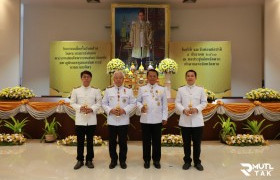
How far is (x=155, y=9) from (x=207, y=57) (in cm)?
232

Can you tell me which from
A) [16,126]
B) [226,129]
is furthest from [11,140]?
[226,129]

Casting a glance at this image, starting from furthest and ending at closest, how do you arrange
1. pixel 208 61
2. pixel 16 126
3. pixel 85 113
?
pixel 208 61
pixel 16 126
pixel 85 113

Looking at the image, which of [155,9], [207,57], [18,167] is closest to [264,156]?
[18,167]

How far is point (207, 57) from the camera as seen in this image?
32.6 ft

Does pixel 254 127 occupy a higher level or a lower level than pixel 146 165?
higher

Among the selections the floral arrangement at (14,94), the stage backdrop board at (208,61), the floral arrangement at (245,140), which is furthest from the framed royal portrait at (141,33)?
the floral arrangement at (245,140)

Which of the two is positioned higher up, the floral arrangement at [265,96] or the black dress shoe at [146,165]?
the floral arrangement at [265,96]

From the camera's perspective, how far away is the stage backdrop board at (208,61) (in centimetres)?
979

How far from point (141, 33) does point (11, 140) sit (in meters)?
5.73

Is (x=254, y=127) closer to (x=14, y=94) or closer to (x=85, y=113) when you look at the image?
(x=85, y=113)

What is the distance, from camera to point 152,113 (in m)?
4.14

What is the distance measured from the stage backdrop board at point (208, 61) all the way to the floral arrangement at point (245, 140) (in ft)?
13.4

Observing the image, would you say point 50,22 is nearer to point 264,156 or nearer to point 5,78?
point 5,78

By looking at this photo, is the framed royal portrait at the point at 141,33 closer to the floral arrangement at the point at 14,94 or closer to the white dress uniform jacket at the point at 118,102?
the floral arrangement at the point at 14,94
